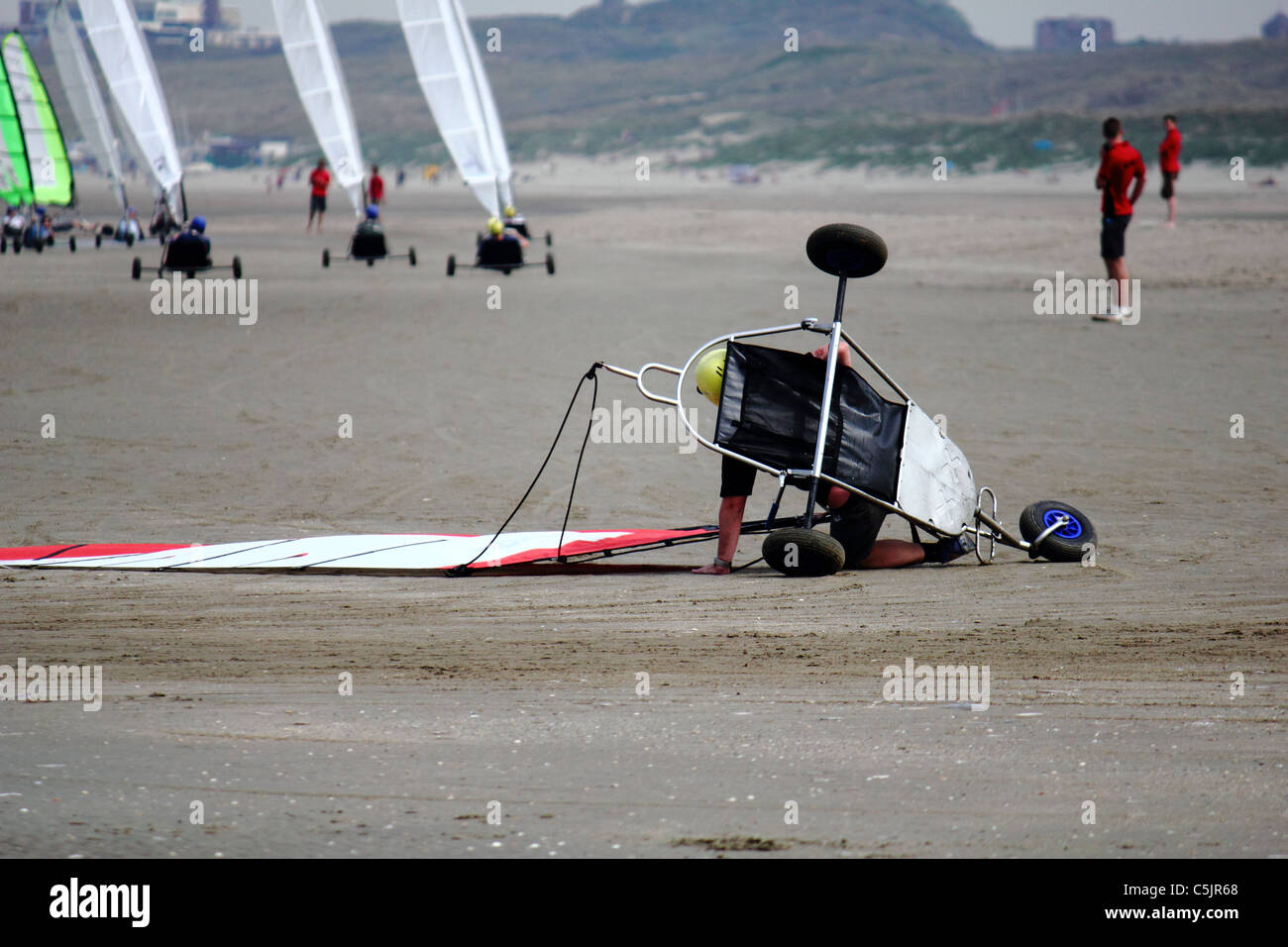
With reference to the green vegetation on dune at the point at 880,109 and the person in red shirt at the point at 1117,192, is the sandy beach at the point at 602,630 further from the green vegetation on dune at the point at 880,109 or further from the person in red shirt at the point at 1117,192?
the green vegetation on dune at the point at 880,109

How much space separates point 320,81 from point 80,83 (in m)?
9.28

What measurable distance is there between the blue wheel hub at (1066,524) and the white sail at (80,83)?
1300 inches

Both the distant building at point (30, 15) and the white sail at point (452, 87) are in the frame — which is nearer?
the white sail at point (452, 87)

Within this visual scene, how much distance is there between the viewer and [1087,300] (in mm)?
18641

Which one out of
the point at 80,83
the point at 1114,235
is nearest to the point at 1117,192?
the point at 1114,235

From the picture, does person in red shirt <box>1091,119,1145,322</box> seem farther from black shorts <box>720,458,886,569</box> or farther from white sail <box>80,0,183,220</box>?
white sail <box>80,0,183,220</box>

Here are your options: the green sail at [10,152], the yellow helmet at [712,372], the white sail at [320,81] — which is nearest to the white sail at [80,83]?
the green sail at [10,152]

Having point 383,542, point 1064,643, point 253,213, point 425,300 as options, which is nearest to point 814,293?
point 425,300

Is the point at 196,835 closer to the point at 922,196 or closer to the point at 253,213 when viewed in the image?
the point at 253,213

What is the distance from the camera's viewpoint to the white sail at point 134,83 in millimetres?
29781

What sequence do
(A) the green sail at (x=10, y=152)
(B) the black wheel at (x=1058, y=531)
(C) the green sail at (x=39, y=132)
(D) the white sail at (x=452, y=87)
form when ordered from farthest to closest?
(C) the green sail at (x=39, y=132) → (A) the green sail at (x=10, y=152) → (D) the white sail at (x=452, y=87) → (B) the black wheel at (x=1058, y=531)

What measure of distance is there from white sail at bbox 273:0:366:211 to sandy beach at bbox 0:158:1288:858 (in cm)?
1688

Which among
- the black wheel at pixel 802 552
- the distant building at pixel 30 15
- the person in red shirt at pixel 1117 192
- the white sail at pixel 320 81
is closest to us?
the black wheel at pixel 802 552

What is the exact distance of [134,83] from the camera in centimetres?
3055
